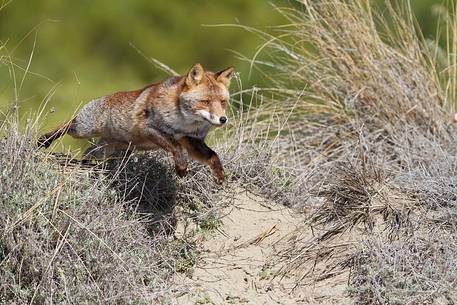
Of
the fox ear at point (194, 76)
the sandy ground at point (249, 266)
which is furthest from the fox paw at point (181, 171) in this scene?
the fox ear at point (194, 76)

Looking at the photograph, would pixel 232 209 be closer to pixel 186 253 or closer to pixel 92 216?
pixel 186 253

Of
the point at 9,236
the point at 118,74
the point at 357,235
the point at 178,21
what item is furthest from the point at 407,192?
the point at 178,21

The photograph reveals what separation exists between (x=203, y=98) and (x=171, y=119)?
30cm

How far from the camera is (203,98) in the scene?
7375 millimetres

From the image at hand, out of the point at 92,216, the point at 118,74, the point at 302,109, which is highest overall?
the point at 92,216

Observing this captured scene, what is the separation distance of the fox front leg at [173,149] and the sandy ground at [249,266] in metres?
0.61

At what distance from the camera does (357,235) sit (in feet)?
23.4

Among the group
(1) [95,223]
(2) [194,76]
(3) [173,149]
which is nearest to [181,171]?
(3) [173,149]

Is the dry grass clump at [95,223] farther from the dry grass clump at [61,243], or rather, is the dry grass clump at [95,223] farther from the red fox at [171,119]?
the red fox at [171,119]

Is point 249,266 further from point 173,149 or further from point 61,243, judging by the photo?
point 61,243

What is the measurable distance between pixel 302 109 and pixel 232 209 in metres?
2.49

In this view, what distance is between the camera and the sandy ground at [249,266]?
22.1ft

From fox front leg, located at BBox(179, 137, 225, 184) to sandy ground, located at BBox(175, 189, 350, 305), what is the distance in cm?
48

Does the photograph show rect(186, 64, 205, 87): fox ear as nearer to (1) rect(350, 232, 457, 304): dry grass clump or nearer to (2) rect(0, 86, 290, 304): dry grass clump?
(2) rect(0, 86, 290, 304): dry grass clump
